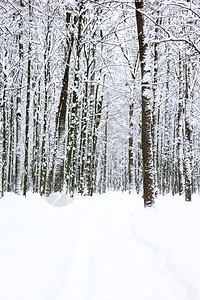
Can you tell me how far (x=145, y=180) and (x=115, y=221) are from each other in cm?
174

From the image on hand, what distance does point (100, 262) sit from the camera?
422 centimetres

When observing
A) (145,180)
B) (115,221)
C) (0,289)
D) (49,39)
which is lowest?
(115,221)

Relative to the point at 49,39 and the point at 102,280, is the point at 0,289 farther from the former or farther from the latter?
the point at 49,39

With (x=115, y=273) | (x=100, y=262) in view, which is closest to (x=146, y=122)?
(x=100, y=262)

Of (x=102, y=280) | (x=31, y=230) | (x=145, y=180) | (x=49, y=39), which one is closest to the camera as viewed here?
(x=102, y=280)

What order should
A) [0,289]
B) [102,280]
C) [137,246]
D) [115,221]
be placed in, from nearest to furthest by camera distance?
[0,289]
[102,280]
[137,246]
[115,221]

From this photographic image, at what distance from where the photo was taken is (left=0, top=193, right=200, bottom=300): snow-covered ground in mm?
3068

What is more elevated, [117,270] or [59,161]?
[59,161]

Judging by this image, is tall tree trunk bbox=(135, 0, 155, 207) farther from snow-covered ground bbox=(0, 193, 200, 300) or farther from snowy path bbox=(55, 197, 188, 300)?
snowy path bbox=(55, 197, 188, 300)

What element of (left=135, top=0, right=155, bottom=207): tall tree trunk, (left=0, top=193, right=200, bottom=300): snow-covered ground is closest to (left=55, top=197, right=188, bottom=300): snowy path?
(left=0, top=193, right=200, bottom=300): snow-covered ground

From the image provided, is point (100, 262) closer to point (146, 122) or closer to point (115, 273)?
point (115, 273)

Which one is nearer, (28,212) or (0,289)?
(0,289)

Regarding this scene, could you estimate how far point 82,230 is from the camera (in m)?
6.41

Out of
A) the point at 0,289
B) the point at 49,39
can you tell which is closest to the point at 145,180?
the point at 0,289
